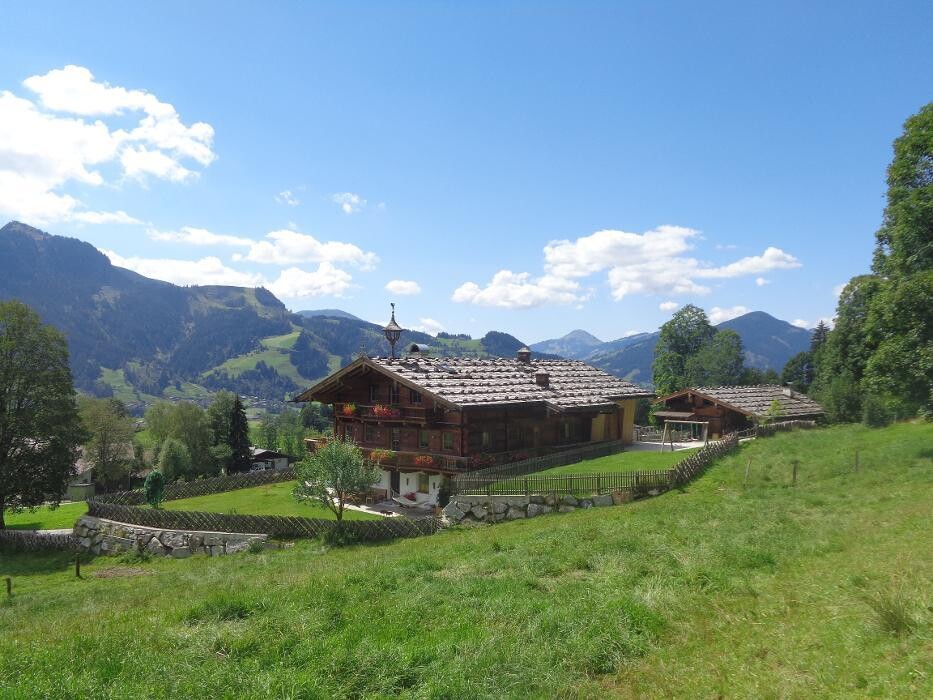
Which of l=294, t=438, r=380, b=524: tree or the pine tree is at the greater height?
l=294, t=438, r=380, b=524: tree

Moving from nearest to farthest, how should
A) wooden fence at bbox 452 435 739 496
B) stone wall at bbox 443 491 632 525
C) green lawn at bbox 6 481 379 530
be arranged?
stone wall at bbox 443 491 632 525
wooden fence at bbox 452 435 739 496
green lawn at bbox 6 481 379 530

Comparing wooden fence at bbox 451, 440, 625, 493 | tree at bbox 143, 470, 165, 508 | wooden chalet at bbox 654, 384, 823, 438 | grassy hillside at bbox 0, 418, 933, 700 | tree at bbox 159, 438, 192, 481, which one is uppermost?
wooden chalet at bbox 654, 384, 823, 438

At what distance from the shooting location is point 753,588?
418 inches

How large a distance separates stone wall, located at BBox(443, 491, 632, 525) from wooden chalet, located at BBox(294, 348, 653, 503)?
4777mm

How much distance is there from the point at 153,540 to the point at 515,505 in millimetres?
18611

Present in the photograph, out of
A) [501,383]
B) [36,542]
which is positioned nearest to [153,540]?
[36,542]

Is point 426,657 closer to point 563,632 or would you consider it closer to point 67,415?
point 563,632

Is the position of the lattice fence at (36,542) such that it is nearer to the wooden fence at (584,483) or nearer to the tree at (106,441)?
the wooden fence at (584,483)

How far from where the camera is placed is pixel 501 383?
35.1m

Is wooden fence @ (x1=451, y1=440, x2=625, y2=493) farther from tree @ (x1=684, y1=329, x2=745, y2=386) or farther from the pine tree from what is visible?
the pine tree

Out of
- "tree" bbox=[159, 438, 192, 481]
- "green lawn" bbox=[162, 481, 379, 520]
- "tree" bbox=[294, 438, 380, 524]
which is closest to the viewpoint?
"tree" bbox=[294, 438, 380, 524]

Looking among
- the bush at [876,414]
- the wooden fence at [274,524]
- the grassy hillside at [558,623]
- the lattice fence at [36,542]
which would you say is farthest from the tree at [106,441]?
the bush at [876,414]

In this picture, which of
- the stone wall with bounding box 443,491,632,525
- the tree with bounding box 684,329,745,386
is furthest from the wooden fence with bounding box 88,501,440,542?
the tree with bounding box 684,329,745,386

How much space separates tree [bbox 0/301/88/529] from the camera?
124ft
